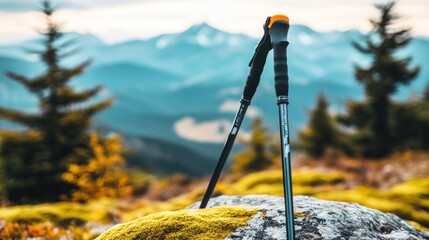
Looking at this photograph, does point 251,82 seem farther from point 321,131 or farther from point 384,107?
point 321,131

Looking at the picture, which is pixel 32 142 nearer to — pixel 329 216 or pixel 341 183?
pixel 341 183

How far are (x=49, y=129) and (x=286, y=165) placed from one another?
2373 centimetres

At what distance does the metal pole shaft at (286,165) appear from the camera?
2462 mm

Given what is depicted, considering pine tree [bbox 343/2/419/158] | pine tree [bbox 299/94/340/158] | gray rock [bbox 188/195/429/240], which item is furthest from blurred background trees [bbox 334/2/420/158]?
gray rock [bbox 188/195/429/240]

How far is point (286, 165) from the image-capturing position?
105 inches

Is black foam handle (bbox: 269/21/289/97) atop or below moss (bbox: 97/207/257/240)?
atop

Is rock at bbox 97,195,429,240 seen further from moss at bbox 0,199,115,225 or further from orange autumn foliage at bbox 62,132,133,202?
orange autumn foliage at bbox 62,132,133,202

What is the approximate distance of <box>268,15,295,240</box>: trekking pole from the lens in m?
2.63

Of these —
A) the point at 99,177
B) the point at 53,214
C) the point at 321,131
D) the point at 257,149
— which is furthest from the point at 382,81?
the point at 53,214

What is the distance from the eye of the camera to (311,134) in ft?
111

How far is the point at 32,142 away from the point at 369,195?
22.1 meters

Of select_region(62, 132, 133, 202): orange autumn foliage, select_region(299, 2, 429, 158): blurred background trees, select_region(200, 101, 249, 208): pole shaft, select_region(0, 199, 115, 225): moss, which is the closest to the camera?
select_region(200, 101, 249, 208): pole shaft

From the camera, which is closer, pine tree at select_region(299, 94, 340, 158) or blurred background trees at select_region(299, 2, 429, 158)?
blurred background trees at select_region(299, 2, 429, 158)

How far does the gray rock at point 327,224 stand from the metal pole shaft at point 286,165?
312mm
